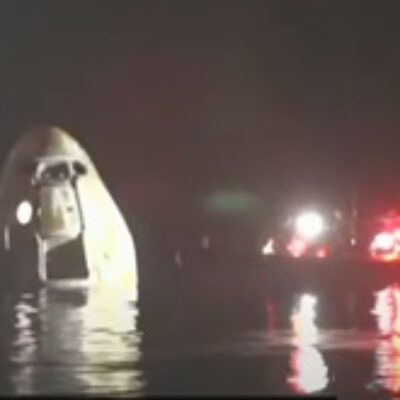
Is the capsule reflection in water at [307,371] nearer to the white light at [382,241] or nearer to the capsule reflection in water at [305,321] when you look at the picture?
the capsule reflection in water at [305,321]

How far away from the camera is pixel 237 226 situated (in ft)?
20.0

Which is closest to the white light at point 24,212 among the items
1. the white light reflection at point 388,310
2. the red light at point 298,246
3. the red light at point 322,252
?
the red light at point 298,246

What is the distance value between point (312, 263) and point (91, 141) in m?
1.39

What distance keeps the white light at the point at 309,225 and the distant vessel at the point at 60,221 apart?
98 cm

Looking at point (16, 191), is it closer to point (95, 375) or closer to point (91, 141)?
point (91, 141)

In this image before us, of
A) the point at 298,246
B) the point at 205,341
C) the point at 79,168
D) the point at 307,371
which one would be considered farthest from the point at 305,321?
the point at 79,168

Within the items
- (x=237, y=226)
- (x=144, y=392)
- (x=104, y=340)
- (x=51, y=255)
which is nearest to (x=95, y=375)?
(x=144, y=392)

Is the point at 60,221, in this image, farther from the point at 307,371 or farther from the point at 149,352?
the point at 307,371

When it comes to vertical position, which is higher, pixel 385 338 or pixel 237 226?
pixel 237 226

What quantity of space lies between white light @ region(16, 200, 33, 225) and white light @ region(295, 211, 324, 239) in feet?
4.78

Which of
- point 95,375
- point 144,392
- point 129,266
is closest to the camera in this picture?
point 144,392

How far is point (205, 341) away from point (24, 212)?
1.30 metres

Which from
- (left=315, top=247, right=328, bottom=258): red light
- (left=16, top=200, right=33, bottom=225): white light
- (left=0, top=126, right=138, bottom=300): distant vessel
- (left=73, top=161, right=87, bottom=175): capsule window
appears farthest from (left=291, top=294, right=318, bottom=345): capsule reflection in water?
(left=16, top=200, right=33, bottom=225): white light

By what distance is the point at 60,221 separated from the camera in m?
5.79
